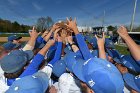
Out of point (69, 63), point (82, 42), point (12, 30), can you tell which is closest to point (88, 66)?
point (69, 63)

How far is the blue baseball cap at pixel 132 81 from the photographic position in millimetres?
3166

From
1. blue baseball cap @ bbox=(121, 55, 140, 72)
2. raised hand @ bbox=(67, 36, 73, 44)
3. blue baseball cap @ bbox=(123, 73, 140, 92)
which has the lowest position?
blue baseball cap @ bbox=(123, 73, 140, 92)

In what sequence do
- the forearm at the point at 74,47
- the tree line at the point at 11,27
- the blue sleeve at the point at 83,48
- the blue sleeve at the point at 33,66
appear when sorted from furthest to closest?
the tree line at the point at 11,27
the forearm at the point at 74,47
the blue sleeve at the point at 83,48
the blue sleeve at the point at 33,66

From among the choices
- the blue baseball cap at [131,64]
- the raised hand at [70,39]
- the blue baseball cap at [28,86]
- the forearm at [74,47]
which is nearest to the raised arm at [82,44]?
the forearm at [74,47]

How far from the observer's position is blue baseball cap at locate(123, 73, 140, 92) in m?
3.17

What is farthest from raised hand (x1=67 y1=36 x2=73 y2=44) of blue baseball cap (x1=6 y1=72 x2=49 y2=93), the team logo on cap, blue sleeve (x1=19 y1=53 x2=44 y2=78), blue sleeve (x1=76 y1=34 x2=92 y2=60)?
the team logo on cap

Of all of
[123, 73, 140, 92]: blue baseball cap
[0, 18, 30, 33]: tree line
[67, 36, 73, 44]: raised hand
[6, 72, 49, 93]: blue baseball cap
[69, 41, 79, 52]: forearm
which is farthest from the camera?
[0, 18, 30, 33]: tree line

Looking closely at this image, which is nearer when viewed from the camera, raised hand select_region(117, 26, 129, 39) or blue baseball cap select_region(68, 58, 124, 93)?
blue baseball cap select_region(68, 58, 124, 93)

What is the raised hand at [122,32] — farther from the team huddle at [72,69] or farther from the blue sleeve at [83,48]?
the blue sleeve at [83,48]

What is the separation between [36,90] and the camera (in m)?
2.49

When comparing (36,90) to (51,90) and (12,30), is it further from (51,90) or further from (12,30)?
(12,30)

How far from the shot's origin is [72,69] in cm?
294

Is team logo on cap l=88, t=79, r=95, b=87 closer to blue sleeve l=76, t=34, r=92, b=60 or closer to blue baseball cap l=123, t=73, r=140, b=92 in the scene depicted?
blue baseball cap l=123, t=73, r=140, b=92

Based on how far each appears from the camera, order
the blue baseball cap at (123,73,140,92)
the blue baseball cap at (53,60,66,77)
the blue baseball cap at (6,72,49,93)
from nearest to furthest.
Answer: the blue baseball cap at (6,72,49,93), the blue baseball cap at (123,73,140,92), the blue baseball cap at (53,60,66,77)
